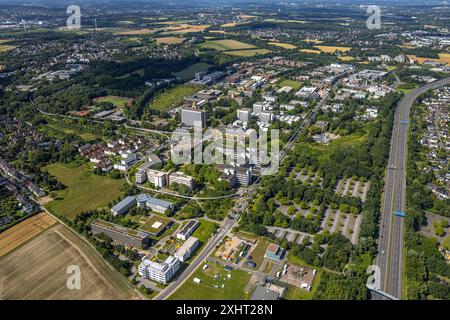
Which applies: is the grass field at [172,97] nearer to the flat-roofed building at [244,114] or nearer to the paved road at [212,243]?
the flat-roofed building at [244,114]

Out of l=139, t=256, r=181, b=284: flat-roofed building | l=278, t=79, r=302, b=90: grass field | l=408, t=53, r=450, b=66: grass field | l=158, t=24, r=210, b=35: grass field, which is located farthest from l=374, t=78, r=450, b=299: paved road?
l=158, t=24, r=210, b=35: grass field

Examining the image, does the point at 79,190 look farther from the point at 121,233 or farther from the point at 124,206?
the point at 121,233

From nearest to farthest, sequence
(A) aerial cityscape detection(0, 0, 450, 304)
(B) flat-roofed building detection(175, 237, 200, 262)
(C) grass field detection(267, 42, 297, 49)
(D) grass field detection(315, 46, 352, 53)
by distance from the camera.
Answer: (A) aerial cityscape detection(0, 0, 450, 304)
(B) flat-roofed building detection(175, 237, 200, 262)
(D) grass field detection(315, 46, 352, 53)
(C) grass field detection(267, 42, 297, 49)

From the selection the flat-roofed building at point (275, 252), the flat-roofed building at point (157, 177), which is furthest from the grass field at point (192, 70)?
the flat-roofed building at point (275, 252)

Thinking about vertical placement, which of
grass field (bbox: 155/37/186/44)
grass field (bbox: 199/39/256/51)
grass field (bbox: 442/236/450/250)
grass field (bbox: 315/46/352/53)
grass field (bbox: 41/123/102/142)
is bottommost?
grass field (bbox: 442/236/450/250)

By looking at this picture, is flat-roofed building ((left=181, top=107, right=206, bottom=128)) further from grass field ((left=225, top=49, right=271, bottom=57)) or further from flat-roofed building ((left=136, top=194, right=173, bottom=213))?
grass field ((left=225, top=49, right=271, bottom=57))

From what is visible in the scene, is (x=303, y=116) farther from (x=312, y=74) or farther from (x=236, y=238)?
(x=236, y=238)

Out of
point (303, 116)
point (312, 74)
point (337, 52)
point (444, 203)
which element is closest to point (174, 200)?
point (444, 203)
